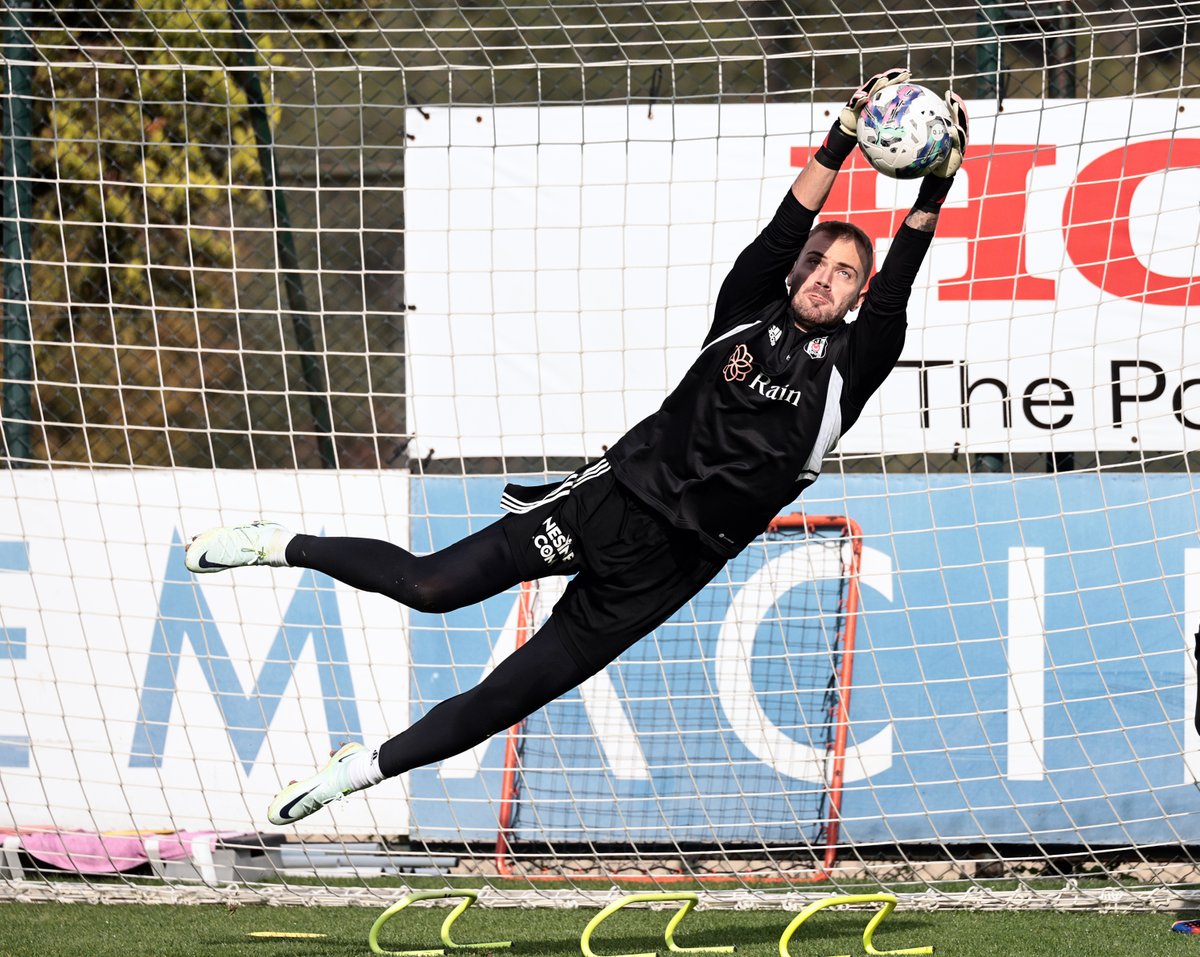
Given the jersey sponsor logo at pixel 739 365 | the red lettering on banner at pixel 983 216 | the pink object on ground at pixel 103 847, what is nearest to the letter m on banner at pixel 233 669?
the pink object on ground at pixel 103 847

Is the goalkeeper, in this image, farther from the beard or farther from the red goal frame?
the red goal frame

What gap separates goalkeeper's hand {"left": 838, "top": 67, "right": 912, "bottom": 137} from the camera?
3814mm

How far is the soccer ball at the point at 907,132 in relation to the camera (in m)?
3.68

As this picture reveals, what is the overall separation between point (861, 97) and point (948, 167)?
31cm

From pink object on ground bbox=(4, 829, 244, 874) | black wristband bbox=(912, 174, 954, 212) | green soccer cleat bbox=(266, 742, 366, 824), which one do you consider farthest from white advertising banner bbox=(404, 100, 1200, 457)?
green soccer cleat bbox=(266, 742, 366, 824)

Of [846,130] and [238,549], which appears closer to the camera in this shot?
[846,130]

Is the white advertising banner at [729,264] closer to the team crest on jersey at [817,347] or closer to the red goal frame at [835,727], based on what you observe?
the red goal frame at [835,727]

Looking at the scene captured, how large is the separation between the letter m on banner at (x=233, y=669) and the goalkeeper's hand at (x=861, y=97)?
12.3 ft

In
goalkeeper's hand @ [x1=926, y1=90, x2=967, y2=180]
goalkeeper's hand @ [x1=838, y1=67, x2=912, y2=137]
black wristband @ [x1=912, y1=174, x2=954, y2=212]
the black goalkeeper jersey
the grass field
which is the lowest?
the grass field

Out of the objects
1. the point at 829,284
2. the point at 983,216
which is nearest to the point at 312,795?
the point at 829,284

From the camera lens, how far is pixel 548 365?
22.2 feet

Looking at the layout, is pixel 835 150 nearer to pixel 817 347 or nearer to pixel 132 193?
pixel 817 347

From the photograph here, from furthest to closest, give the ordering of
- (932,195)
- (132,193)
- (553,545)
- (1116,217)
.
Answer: (132,193) → (1116,217) → (553,545) → (932,195)

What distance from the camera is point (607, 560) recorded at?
13.3 feet
